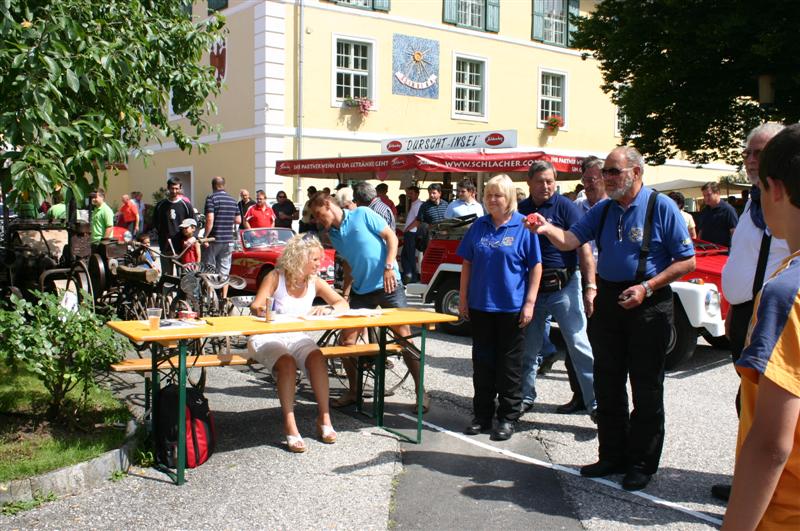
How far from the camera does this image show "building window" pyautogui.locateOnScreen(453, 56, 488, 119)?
2536 centimetres

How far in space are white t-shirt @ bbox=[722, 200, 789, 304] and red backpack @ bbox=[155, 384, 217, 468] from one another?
10.5 ft

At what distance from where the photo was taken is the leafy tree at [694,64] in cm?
1394

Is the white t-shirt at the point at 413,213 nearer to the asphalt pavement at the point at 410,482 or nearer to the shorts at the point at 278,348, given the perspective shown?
the asphalt pavement at the point at 410,482

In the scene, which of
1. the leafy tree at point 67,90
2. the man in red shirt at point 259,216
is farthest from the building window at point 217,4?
the leafy tree at point 67,90

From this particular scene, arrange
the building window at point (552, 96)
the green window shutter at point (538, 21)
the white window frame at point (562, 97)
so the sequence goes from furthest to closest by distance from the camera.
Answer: the building window at point (552, 96)
the white window frame at point (562, 97)
the green window shutter at point (538, 21)

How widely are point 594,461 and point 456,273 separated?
15.1ft

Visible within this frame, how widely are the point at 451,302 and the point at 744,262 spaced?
5.38m

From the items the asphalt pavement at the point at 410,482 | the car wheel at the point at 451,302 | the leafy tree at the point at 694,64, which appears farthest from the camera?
the leafy tree at the point at 694,64

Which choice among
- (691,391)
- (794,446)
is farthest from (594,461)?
(794,446)

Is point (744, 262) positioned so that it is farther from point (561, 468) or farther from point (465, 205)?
point (465, 205)

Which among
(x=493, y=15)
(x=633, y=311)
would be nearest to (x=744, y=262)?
(x=633, y=311)

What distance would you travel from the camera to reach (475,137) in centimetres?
1510

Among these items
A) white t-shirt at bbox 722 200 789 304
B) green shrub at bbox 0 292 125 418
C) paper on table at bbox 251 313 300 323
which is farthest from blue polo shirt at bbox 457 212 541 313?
green shrub at bbox 0 292 125 418

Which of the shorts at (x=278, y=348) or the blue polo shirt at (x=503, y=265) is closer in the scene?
the shorts at (x=278, y=348)
